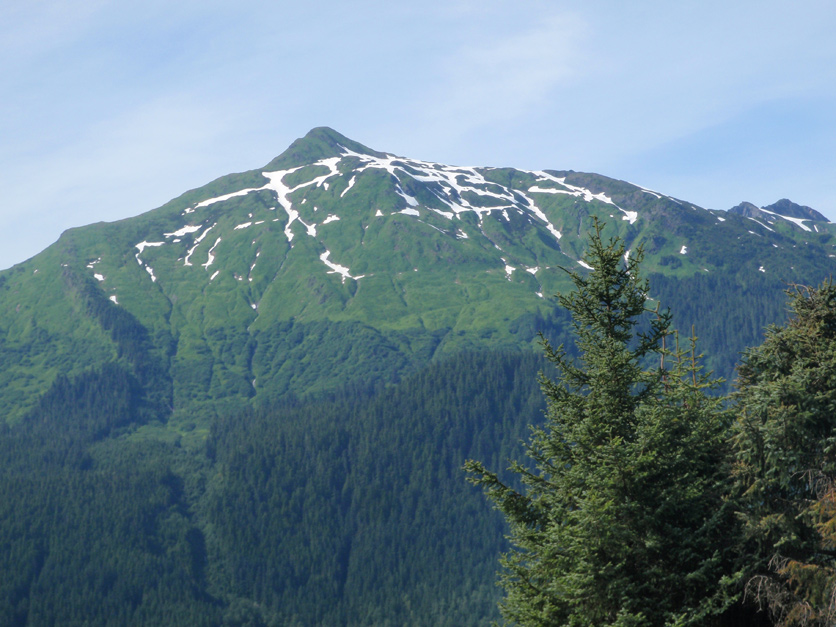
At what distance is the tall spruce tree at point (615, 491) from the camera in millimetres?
24750

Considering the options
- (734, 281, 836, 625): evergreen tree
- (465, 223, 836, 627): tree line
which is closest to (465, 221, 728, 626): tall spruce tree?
(465, 223, 836, 627): tree line

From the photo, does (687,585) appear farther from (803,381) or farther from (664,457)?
(803,381)

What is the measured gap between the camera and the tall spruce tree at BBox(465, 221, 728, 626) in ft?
81.2

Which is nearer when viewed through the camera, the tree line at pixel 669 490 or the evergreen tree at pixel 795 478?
the evergreen tree at pixel 795 478

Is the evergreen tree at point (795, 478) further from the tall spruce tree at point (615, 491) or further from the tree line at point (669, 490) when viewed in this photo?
the tall spruce tree at point (615, 491)

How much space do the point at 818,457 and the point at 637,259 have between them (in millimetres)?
8733

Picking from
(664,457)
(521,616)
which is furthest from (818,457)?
(521,616)

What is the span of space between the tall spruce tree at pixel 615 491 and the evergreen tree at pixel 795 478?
118 cm

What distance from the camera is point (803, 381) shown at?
26.0m

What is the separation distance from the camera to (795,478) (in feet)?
86.7

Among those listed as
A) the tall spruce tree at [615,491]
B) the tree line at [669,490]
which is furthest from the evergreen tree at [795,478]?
the tall spruce tree at [615,491]

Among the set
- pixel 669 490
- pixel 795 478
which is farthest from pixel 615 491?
pixel 795 478

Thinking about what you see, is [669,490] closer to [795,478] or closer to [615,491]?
[615,491]

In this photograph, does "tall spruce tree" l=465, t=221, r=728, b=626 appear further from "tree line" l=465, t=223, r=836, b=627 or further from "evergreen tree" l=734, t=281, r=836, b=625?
"evergreen tree" l=734, t=281, r=836, b=625
